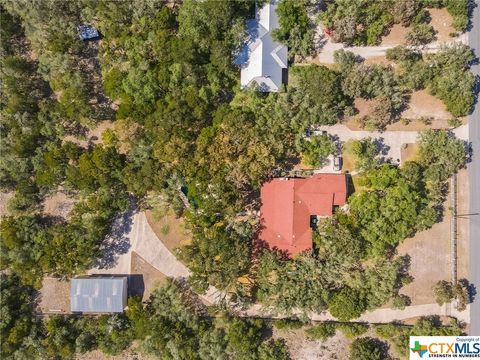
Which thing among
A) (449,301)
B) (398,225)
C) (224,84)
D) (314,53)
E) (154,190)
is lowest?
(449,301)

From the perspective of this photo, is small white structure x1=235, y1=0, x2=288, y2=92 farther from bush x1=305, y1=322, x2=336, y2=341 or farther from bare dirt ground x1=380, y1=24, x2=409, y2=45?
bush x1=305, y1=322, x2=336, y2=341

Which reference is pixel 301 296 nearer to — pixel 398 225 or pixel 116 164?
pixel 398 225

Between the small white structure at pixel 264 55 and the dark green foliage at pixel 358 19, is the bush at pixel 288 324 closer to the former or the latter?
the small white structure at pixel 264 55

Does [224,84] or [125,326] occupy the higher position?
[224,84]

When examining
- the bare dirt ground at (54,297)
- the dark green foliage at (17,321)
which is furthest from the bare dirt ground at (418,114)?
the dark green foliage at (17,321)

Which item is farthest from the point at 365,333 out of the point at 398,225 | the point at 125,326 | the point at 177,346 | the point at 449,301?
the point at 125,326

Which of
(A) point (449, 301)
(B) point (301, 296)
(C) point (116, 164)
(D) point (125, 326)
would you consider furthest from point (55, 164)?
(A) point (449, 301)

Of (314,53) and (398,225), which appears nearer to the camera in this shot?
(398,225)
